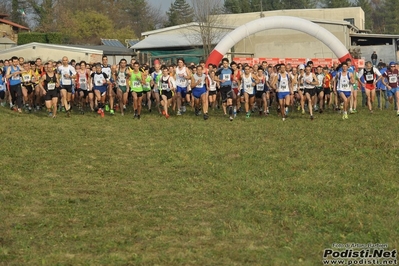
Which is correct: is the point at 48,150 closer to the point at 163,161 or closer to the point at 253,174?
the point at 163,161

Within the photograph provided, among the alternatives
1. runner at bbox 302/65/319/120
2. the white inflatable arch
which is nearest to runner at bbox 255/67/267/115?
runner at bbox 302/65/319/120

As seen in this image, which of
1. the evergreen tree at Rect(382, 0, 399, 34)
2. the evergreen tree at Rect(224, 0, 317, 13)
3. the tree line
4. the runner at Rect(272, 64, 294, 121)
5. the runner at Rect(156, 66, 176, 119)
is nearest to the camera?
the runner at Rect(272, 64, 294, 121)

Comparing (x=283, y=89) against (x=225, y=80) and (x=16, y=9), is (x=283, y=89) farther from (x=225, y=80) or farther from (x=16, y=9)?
(x=16, y=9)

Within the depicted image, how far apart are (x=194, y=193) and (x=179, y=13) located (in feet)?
306

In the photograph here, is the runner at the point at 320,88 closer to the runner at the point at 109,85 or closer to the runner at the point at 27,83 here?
the runner at the point at 109,85

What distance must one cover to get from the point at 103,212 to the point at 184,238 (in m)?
1.81

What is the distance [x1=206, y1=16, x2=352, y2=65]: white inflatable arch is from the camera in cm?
2739

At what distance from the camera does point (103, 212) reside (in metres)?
9.55

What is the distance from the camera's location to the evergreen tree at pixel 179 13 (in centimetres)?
9653

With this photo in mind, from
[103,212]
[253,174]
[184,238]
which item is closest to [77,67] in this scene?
[253,174]

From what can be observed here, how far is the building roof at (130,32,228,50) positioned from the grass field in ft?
119

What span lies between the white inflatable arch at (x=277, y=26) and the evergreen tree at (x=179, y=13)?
217ft

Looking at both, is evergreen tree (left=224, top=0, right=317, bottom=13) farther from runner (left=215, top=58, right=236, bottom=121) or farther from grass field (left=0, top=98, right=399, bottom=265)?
grass field (left=0, top=98, right=399, bottom=265)

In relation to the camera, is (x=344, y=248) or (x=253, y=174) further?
(x=253, y=174)
